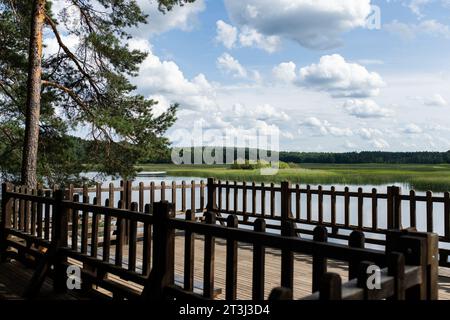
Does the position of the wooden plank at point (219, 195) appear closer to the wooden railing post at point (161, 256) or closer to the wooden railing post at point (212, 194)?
the wooden railing post at point (212, 194)

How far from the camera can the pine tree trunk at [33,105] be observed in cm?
1120

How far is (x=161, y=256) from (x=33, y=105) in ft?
28.3

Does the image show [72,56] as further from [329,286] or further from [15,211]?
[329,286]

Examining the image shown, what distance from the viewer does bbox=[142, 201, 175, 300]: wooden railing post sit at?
428 centimetres

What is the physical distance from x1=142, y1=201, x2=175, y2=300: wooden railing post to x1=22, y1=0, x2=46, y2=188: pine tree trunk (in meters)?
8.01

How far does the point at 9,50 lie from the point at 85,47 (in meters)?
3.18

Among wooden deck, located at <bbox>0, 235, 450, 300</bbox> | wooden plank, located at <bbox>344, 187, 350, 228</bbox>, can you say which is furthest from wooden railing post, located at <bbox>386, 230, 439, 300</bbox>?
wooden plank, located at <bbox>344, 187, 350, 228</bbox>

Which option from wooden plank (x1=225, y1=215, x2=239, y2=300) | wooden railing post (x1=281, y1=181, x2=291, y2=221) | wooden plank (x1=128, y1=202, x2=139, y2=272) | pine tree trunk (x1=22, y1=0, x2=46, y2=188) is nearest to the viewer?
wooden plank (x1=225, y1=215, x2=239, y2=300)

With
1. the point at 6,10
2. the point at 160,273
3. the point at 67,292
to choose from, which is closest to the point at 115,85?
the point at 6,10

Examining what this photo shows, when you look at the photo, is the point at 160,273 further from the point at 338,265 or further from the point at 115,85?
the point at 115,85

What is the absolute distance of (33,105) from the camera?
1133 centimetres

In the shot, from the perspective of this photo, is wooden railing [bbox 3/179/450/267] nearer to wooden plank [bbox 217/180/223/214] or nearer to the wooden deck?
wooden plank [bbox 217/180/223/214]

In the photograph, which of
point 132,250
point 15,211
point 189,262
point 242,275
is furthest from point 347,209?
point 15,211
